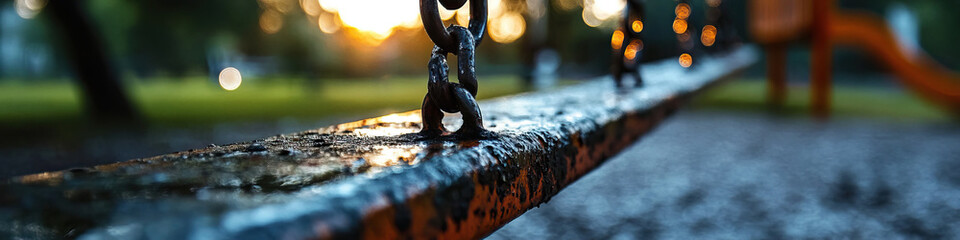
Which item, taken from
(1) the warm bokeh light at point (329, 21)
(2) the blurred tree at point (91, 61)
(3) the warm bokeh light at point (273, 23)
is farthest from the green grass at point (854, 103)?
(1) the warm bokeh light at point (329, 21)

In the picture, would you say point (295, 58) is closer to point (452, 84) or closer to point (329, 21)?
point (329, 21)

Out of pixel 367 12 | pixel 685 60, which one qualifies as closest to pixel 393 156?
pixel 685 60

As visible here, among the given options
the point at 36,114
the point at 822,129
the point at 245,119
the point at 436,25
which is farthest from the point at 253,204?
the point at 36,114

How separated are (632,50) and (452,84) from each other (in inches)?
66.9

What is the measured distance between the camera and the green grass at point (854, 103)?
10789mm

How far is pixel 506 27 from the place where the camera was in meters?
29.5

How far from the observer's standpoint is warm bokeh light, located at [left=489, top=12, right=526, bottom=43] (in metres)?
27.6

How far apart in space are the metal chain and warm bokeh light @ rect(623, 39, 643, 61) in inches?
62.4

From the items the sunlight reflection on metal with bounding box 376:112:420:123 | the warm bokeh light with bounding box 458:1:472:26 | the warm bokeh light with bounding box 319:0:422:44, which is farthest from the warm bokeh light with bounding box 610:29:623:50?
the warm bokeh light with bounding box 319:0:422:44

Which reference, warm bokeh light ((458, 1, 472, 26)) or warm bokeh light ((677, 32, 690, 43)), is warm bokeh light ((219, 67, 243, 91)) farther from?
warm bokeh light ((677, 32, 690, 43))

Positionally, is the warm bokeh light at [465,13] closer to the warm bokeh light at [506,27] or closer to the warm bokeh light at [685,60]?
the warm bokeh light at [685,60]

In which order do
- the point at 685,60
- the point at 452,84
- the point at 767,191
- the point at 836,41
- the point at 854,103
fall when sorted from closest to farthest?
the point at 452,84 → the point at 685,60 → the point at 767,191 → the point at 836,41 → the point at 854,103

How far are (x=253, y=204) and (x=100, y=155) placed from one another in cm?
668

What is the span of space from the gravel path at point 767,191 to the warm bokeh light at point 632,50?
1.55m
